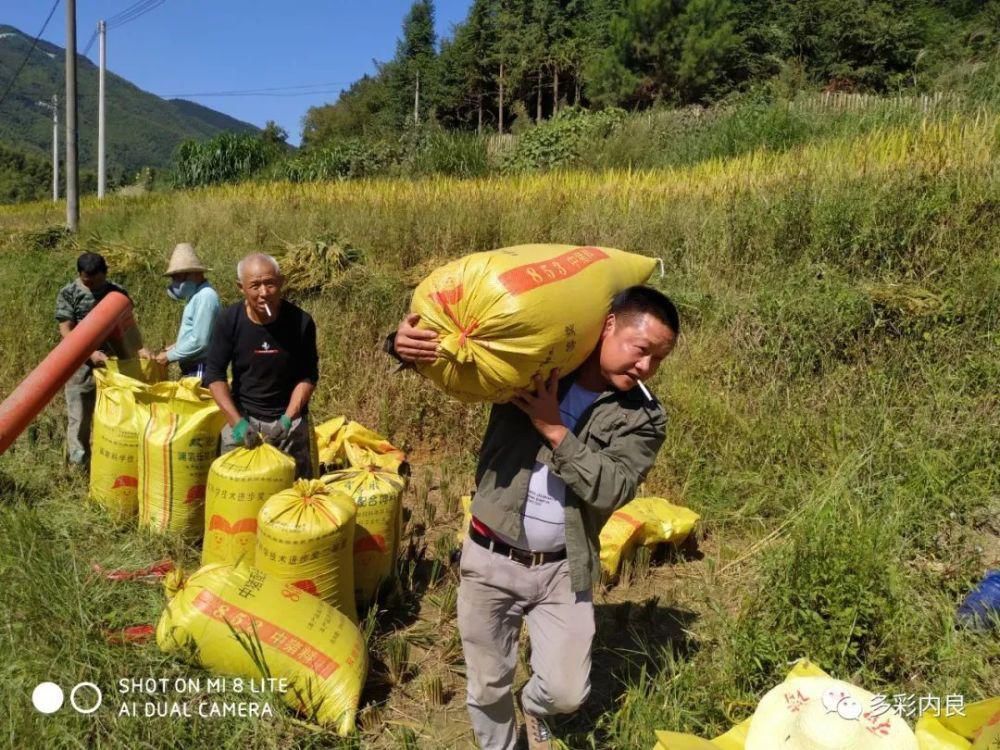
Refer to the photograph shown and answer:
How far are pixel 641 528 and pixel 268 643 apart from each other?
5.82 feet

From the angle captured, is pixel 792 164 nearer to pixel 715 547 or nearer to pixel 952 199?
pixel 952 199

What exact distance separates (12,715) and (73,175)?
12051mm

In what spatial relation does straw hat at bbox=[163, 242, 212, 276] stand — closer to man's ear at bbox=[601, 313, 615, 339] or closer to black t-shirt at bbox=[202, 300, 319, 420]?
black t-shirt at bbox=[202, 300, 319, 420]

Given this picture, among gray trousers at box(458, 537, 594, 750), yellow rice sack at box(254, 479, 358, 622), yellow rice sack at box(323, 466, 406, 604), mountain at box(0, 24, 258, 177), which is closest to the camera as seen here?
gray trousers at box(458, 537, 594, 750)

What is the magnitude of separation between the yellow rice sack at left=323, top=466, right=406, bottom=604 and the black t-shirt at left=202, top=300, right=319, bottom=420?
55 centimetres

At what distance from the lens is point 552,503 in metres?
1.86

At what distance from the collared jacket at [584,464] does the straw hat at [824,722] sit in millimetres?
557

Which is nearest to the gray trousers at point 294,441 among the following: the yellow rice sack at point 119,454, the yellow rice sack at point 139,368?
the yellow rice sack at point 119,454

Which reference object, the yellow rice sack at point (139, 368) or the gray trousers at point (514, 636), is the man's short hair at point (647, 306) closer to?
the gray trousers at point (514, 636)

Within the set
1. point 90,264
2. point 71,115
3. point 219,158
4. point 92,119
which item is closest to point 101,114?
point 219,158

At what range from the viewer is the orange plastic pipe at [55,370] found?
2163mm

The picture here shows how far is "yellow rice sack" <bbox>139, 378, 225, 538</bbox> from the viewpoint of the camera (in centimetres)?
320

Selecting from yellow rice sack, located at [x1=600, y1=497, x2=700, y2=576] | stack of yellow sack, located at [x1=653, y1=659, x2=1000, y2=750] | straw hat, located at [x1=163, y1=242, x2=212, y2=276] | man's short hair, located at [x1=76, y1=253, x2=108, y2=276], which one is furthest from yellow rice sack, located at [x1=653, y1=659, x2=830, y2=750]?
man's short hair, located at [x1=76, y1=253, x2=108, y2=276]

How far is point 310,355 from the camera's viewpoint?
3324 mm
